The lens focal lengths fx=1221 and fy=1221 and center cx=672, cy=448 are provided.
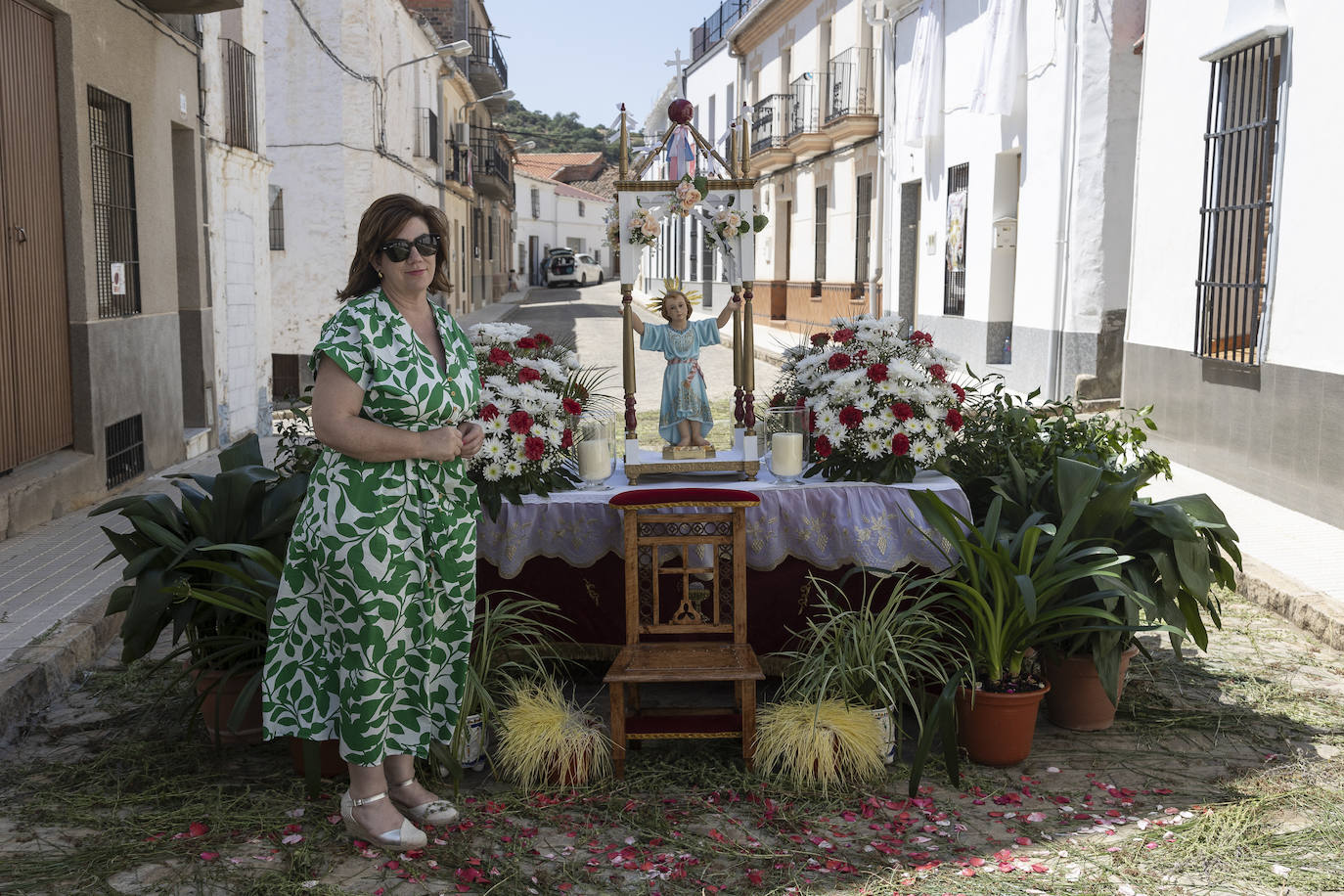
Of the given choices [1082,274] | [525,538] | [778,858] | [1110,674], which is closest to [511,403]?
[525,538]

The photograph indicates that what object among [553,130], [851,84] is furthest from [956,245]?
[553,130]

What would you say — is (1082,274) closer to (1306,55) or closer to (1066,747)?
(1306,55)

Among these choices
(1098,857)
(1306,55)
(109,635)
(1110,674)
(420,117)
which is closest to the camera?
(1098,857)

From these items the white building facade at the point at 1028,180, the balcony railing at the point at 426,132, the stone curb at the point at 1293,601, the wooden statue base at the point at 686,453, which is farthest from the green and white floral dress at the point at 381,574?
the balcony railing at the point at 426,132

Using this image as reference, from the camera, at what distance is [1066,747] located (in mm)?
3904

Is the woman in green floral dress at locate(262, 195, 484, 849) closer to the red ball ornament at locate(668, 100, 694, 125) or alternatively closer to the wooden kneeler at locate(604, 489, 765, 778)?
the wooden kneeler at locate(604, 489, 765, 778)

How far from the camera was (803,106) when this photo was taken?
22.6m

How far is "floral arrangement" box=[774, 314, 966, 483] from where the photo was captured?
13.7ft

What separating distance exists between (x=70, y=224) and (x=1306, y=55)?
725 cm

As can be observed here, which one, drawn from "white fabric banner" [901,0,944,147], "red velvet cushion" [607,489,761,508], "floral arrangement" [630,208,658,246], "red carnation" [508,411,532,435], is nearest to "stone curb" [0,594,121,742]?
"red carnation" [508,411,532,435]

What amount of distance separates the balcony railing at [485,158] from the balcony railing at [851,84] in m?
14.5

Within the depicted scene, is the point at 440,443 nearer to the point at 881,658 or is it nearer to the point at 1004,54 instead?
the point at 881,658

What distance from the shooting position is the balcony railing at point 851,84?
19.1 meters

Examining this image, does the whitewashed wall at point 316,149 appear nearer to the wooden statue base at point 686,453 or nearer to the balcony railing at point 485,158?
the balcony railing at point 485,158
